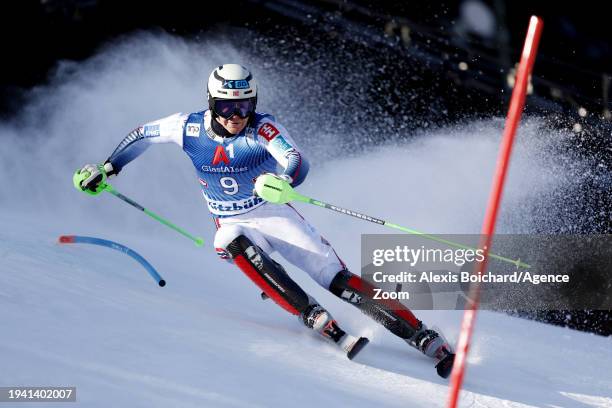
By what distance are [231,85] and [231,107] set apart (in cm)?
12

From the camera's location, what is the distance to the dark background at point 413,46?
7316 mm

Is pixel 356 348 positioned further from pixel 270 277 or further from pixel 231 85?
pixel 231 85

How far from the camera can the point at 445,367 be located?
380cm

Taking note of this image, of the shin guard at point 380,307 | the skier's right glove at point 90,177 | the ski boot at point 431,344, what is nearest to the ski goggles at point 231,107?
the skier's right glove at point 90,177

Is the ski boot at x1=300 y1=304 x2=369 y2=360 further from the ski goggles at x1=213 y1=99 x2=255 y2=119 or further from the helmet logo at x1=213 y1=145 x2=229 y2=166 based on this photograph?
the ski goggles at x1=213 y1=99 x2=255 y2=119

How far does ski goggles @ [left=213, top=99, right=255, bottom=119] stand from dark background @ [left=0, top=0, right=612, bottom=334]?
411cm

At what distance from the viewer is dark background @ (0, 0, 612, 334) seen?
7.32 metres

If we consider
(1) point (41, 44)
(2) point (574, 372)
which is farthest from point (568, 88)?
(1) point (41, 44)

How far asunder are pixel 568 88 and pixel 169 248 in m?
4.04

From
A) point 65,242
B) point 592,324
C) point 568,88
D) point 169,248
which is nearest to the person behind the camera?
point 65,242

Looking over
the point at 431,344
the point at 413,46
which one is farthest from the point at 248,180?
the point at 413,46

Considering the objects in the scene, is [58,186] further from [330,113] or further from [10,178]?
[330,113]

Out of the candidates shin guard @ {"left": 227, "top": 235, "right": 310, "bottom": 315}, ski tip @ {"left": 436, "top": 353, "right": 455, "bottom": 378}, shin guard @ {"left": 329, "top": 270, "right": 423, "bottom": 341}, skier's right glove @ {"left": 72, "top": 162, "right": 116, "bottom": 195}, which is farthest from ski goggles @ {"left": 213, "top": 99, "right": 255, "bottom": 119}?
ski tip @ {"left": 436, "top": 353, "right": 455, "bottom": 378}

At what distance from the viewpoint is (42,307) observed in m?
3.58
